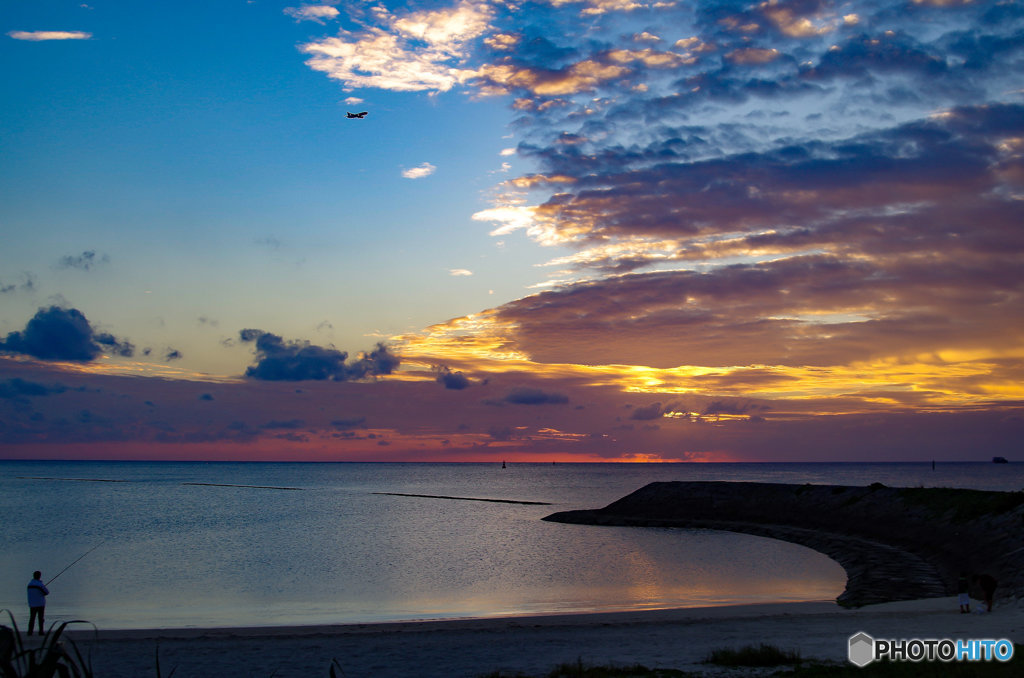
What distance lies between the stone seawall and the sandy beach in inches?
312

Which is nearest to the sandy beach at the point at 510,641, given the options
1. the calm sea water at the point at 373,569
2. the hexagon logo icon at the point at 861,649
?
the hexagon logo icon at the point at 861,649

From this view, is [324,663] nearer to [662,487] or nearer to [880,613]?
[880,613]

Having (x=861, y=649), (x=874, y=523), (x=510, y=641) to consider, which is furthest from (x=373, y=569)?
(x=874, y=523)

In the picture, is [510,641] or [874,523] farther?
[874,523]

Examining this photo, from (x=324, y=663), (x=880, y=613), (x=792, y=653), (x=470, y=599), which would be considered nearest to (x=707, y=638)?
(x=792, y=653)

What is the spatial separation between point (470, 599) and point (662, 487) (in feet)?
203

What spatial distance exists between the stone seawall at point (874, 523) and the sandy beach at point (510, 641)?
26.0 ft

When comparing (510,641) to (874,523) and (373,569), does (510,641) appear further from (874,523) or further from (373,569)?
(874,523)

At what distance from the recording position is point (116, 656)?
78.4 ft

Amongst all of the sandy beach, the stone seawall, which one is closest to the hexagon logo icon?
the sandy beach

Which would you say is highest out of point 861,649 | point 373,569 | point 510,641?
point 861,649

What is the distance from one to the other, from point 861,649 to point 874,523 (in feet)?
147

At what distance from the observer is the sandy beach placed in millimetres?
22047

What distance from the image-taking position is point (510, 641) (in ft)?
86.4
